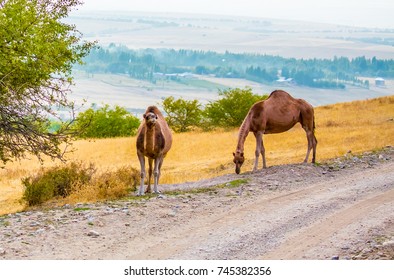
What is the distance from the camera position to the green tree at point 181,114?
60188 mm

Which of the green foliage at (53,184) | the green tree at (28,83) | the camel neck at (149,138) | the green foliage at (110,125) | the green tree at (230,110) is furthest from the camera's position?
the green foliage at (110,125)

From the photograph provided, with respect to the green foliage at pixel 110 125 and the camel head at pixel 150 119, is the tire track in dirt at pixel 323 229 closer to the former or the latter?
the camel head at pixel 150 119

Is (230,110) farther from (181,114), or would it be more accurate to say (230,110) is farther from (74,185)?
(74,185)

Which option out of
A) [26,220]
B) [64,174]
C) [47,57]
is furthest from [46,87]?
[26,220]

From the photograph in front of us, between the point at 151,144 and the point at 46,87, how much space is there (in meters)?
4.59

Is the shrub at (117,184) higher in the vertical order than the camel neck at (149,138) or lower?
lower

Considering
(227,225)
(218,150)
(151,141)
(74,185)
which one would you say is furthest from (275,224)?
(218,150)

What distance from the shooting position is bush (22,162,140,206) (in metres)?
18.7

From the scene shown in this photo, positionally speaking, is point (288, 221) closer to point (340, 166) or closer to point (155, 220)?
point (155, 220)

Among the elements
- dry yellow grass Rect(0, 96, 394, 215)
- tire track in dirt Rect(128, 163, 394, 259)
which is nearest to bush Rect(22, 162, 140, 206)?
dry yellow grass Rect(0, 96, 394, 215)

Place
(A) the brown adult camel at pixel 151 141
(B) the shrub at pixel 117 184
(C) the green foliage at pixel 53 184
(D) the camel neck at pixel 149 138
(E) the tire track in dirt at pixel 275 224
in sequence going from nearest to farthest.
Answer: (E) the tire track in dirt at pixel 275 224 → (A) the brown adult camel at pixel 151 141 → (D) the camel neck at pixel 149 138 → (B) the shrub at pixel 117 184 → (C) the green foliage at pixel 53 184

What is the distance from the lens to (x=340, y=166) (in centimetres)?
2131

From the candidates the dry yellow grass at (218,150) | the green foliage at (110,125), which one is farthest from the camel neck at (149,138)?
the green foliage at (110,125)

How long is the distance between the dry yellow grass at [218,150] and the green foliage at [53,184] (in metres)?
1.27
